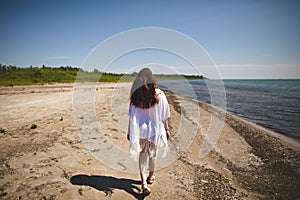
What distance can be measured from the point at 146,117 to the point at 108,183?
1762 mm

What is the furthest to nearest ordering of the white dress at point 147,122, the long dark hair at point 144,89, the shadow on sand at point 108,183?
1. the shadow on sand at point 108,183
2. the white dress at point 147,122
3. the long dark hair at point 144,89

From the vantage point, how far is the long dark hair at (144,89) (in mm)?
3662

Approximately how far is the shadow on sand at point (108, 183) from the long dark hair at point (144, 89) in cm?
183

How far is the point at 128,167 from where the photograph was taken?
516 centimetres

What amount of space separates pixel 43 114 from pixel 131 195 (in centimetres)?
832

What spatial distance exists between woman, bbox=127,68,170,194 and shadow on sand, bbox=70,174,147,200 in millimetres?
300

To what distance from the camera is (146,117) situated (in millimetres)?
3846

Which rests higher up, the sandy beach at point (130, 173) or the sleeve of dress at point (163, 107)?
the sleeve of dress at point (163, 107)

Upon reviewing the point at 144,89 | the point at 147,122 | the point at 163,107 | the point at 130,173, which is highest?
the point at 144,89

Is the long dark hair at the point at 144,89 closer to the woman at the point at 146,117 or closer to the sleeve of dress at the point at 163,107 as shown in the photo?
the woman at the point at 146,117

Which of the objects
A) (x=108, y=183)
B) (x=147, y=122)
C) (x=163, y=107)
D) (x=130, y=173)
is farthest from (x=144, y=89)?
(x=130, y=173)

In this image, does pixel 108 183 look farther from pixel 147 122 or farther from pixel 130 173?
pixel 147 122

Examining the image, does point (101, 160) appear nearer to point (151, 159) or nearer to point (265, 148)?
point (151, 159)

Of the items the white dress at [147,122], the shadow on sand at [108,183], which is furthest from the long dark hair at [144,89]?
the shadow on sand at [108,183]
